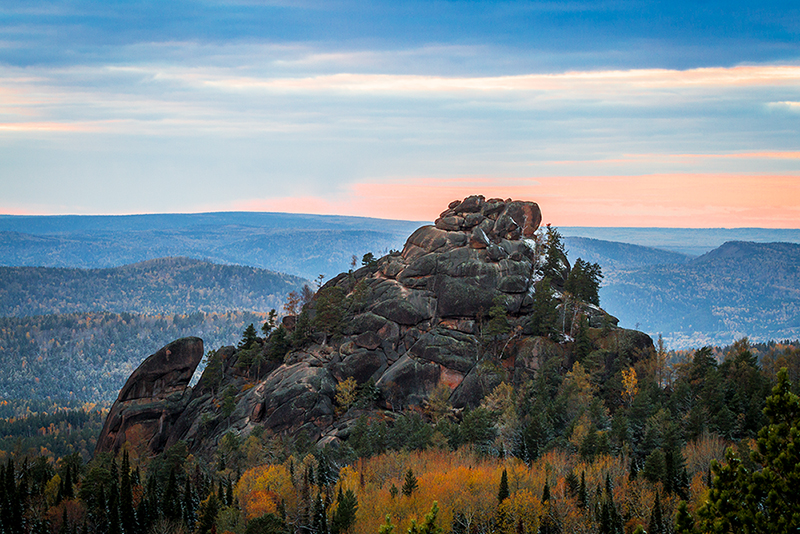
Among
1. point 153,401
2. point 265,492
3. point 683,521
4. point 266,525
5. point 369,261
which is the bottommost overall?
point 153,401

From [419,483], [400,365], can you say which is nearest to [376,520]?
[419,483]

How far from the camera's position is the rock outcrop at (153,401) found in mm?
137750

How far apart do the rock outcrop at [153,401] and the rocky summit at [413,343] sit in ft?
1.09

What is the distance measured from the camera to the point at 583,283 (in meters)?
136

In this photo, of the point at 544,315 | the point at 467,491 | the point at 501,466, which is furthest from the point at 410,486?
the point at 544,315

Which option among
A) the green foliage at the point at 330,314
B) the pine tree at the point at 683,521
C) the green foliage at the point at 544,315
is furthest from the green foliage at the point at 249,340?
the pine tree at the point at 683,521

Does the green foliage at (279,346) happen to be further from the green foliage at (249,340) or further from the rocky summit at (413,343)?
the green foliage at (249,340)

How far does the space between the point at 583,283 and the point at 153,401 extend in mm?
96850

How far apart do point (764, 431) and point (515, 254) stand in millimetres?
99393

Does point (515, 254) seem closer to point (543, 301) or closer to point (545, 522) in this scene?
point (543, 301)

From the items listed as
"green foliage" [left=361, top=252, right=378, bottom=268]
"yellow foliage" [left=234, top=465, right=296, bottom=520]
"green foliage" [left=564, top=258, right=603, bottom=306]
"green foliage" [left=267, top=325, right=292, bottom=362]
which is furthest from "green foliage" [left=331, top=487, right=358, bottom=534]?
"green foliage" [left=361, top=252, right=378, bottom=268]

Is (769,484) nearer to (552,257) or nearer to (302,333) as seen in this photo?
(552,257)

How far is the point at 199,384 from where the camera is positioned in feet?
470

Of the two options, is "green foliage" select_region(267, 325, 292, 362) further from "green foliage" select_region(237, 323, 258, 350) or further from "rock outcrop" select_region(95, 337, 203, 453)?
"rock outcrop" select_region(95, 337, 203, 453)
